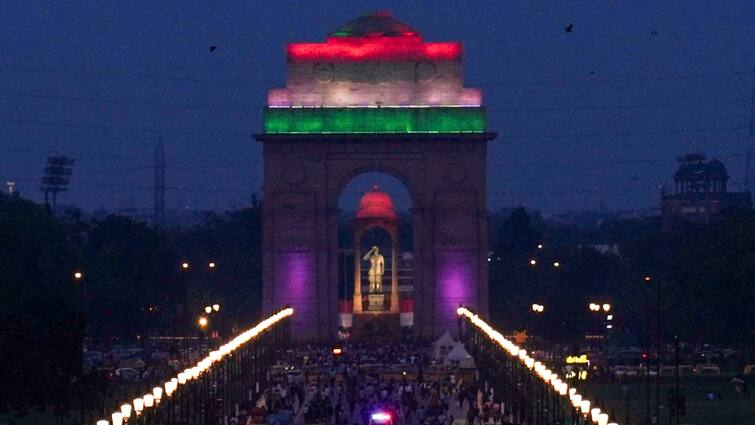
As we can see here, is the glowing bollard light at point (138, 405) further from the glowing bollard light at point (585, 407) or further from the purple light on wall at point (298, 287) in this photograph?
the purple light on wall at point (298, 287)

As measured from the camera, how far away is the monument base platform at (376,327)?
96.6 meters

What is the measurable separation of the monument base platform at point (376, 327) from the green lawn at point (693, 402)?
20.9m

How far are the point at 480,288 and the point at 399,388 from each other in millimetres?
23786

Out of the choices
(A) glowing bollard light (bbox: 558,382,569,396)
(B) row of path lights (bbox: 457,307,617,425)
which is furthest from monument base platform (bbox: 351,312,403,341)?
(A) glowing bollard light (bbox: 558,382,569,396)

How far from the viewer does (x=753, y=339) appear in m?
82.5

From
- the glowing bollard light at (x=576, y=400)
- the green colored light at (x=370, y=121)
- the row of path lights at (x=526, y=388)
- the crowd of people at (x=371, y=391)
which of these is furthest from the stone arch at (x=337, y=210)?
the glowing bollard light at (x=576, y=400)

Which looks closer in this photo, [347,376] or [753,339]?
[347,376]

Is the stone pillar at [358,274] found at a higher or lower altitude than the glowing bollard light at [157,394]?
higher

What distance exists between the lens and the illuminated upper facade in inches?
3775

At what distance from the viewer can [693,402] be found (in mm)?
69062

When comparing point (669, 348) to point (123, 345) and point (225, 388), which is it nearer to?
point (123, 345)

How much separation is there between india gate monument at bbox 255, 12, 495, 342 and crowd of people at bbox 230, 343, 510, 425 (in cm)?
581

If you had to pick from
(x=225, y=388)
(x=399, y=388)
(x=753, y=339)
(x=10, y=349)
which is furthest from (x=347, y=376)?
(x=10, y=349)

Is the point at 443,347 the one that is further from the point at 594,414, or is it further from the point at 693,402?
the point at 594,414
